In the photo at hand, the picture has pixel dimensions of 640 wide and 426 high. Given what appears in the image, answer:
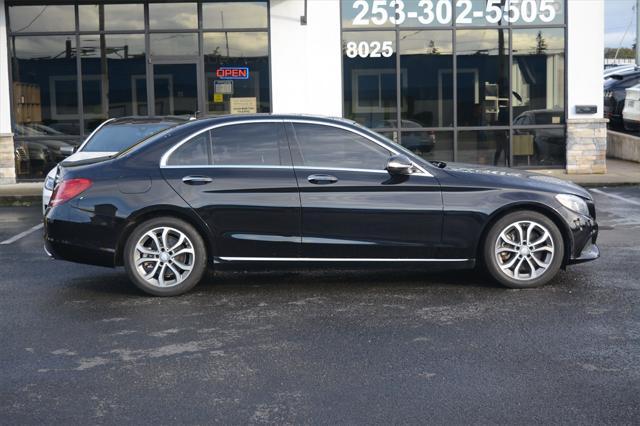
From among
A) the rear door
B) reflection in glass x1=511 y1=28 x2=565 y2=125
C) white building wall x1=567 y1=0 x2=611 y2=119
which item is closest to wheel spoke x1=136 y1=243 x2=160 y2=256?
the rear door

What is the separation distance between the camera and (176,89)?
18.2m

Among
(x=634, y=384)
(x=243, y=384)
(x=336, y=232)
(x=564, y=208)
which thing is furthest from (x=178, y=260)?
(x=634, y=384)

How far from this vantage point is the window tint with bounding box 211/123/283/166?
7.61 m

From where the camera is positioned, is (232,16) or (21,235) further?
(232,16)

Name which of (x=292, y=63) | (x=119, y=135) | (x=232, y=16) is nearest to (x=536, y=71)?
(x=292, y=63)

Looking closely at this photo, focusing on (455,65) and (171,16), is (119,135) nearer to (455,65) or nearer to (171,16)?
(171,16)

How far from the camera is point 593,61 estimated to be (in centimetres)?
1842

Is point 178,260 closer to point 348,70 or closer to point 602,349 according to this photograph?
point 602,349

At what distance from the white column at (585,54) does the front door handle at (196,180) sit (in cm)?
1261

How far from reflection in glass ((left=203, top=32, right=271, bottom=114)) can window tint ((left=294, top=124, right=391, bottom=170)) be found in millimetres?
10667

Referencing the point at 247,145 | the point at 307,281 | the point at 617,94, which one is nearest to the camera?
the point at 247,145

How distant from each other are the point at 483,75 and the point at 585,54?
6.96 feet

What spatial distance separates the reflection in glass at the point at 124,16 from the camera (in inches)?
715

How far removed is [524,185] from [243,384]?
346cm
